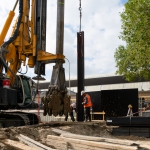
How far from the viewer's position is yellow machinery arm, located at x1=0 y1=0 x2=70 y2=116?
1154 cm

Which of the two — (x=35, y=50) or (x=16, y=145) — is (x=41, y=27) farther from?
(x=16, y=145)

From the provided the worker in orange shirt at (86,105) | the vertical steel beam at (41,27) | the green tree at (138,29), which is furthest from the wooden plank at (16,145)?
the green tree at (138,29)

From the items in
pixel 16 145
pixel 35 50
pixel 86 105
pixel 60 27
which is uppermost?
pixel 60 27

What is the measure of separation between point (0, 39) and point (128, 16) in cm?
1046

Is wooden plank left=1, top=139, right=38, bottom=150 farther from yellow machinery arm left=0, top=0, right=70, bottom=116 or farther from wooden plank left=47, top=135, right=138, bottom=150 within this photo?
yellow machinery arm left=0, top=0, right=70, bottom=116

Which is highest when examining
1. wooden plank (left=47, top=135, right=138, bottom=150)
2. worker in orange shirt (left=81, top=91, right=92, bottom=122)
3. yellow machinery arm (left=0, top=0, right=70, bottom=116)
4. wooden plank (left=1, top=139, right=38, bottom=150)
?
yellow machinery arm (left=0, top=0, right=70, bottom=116)

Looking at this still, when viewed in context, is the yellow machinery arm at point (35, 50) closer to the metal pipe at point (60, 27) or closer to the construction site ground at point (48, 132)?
the metal pipe at point (60, 27)

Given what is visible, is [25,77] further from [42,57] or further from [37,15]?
[37,15]

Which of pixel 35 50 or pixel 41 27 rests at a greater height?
pixel 41 27

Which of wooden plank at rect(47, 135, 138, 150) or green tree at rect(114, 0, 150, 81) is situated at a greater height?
green tree at rect(114, 0, 150, 81)

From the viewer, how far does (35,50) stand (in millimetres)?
11984

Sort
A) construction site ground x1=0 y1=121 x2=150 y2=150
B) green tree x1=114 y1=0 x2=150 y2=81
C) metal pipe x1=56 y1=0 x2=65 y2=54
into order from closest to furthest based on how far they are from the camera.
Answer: construction site ground x1=0 y1=121 x2=150 y2=150
metal pipe x1=56 y1=0 x2=65 y2=54
green tree x1=114 y1=0 x2=150 y2=81

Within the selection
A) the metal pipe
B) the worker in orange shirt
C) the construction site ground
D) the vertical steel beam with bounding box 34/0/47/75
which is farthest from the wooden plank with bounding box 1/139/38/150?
the worker in orange shirt

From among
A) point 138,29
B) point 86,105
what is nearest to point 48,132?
point 86,105
